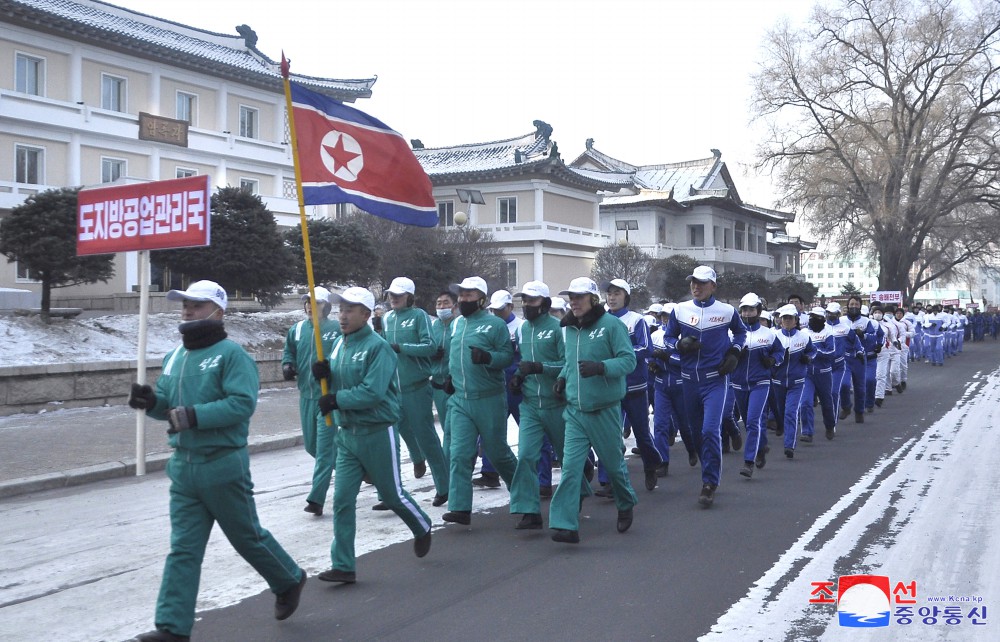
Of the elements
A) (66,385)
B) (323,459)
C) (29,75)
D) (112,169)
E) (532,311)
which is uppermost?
(29,75)

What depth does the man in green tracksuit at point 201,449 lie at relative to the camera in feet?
15.4

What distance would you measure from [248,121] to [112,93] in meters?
6.98


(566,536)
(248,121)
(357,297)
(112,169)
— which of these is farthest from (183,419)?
(248,121)

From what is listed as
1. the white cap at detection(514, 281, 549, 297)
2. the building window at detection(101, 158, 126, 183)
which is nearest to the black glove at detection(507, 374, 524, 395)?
the white cap at detection(514, 281, 549, 297)

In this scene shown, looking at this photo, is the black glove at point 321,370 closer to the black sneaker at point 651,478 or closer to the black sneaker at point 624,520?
the black sneaker at point 624,520

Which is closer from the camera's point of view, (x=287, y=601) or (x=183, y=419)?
(x=183, y=419)

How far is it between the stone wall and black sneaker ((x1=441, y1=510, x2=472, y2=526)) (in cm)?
921

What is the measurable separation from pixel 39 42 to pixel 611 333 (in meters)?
32.1

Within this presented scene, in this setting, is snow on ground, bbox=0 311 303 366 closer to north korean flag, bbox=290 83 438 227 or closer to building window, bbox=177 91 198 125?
north korean flag, bbox=290 83 438 227

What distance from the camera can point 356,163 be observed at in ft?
25.8

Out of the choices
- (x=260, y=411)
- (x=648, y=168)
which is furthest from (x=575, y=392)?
(x=648, y=168)

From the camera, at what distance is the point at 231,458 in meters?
4.89

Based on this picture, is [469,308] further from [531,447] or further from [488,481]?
[488,481]

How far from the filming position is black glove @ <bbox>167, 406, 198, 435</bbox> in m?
4.64
